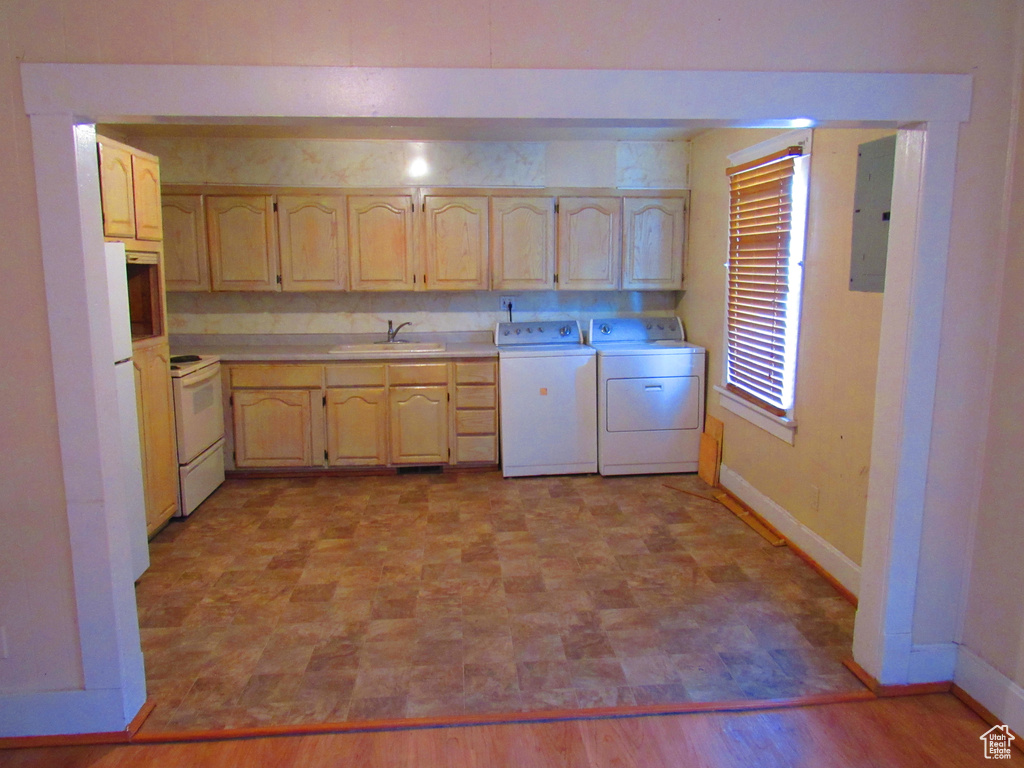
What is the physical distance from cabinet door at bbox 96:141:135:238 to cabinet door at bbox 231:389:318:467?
154cm

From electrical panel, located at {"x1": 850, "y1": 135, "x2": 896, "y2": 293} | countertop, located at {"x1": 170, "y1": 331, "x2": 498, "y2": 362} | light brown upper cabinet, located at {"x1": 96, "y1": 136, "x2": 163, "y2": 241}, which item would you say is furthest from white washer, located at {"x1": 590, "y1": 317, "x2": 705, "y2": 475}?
light brown upper cabinet, located at {"x1": 96, "y1": 136, "x2": 163, "y2": 241}

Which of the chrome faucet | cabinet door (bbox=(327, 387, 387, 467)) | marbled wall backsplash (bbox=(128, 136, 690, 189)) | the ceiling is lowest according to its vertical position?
cabinet door (bbox=(327, 387, 387, 467))

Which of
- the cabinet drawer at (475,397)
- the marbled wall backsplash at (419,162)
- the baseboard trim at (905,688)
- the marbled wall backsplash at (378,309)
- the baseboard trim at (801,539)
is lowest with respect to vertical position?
the baseboard trim at (905,688)

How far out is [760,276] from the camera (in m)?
3.83

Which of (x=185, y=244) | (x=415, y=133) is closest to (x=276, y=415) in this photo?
(x=185, y=244)

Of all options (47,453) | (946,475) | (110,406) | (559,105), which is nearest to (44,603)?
(47,453)

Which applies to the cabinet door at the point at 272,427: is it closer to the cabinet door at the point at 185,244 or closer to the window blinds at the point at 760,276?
the cabinet door at the point at 185,244

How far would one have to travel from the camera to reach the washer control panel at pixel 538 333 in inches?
196

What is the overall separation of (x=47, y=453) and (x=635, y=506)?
3.08 metres

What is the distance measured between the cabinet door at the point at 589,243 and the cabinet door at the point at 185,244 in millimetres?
2473

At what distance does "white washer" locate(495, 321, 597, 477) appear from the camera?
4.65 m

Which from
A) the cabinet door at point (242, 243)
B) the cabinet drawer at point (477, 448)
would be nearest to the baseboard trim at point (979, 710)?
the cabinet drawer at point (477, 448)

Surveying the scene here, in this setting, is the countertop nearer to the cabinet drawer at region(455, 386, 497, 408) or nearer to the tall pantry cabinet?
the cabinet drawer at region(455, 386, 497, 408)

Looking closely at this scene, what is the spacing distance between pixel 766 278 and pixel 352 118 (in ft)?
8.28
